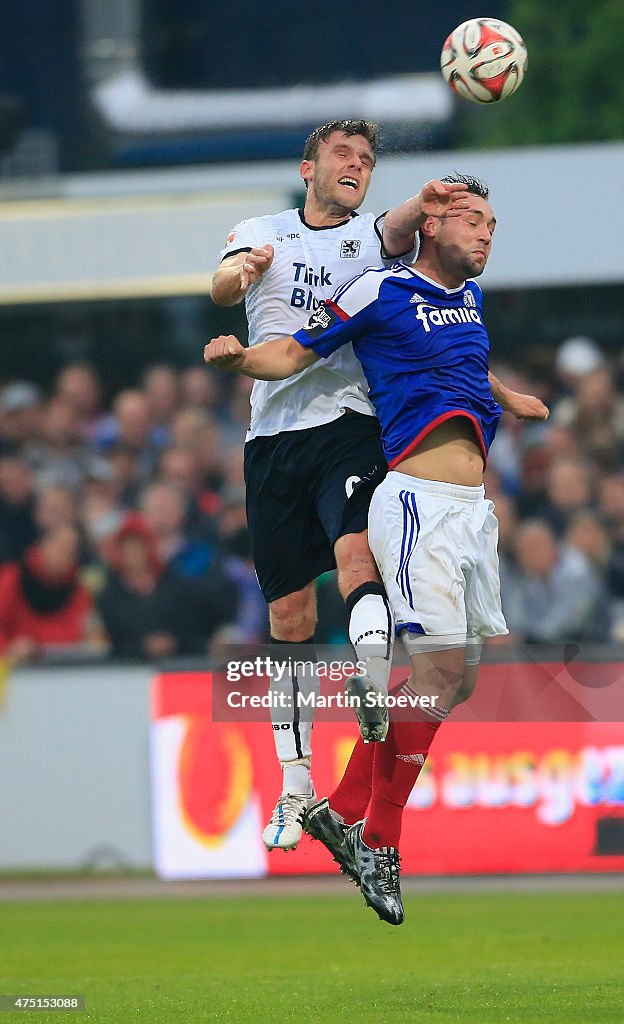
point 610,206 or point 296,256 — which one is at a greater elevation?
point 610,206

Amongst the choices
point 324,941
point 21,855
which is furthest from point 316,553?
point 21,855

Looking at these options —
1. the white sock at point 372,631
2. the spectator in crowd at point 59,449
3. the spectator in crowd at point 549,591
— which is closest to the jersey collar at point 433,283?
the white sock at point 372,631

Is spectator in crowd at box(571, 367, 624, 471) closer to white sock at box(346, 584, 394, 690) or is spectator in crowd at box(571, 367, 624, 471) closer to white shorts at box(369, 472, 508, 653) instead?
white shorts at box(369, 472, 508, 653)

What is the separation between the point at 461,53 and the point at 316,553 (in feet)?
7.19

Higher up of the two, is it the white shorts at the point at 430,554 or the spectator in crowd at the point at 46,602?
the spectator in crowd at the point at 46,602

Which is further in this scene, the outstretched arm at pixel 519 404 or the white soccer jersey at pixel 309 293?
the outstretched arm at pixel 519 404

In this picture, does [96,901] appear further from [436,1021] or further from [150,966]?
[436,1021]

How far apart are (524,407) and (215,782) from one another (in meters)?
6.10

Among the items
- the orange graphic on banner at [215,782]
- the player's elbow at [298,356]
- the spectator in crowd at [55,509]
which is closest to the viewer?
the player's elbow at [298,356]

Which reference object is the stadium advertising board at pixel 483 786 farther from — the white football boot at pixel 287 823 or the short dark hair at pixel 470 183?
the short dark hair at pixel 470 183

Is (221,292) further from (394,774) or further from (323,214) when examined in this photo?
(394,774)

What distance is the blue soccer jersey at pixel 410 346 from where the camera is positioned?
23.6ft

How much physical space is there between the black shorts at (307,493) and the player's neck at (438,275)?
2.20ft

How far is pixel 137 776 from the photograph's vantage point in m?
13.9
